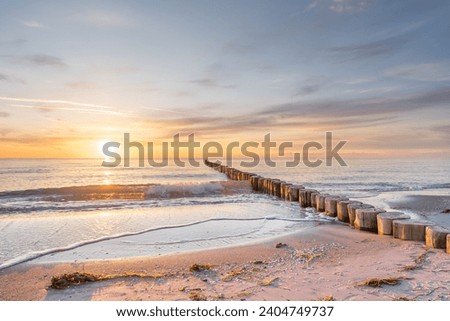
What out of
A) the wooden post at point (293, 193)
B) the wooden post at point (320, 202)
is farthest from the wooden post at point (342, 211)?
the wooden post at point (293, 193)

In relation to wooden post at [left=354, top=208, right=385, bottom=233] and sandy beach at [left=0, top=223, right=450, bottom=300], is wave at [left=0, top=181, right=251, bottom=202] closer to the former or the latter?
wooden post at [left=354, top=208, right=385, bottom=233]

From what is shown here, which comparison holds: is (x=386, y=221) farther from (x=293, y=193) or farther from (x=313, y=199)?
(x=293, y=193)

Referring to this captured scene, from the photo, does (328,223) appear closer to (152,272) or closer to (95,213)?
(152,272)

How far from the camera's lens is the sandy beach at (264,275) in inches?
142

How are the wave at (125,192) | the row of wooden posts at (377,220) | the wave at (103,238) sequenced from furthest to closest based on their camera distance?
the wave at (125,192), the row of wooden posts at (377,220), the wave at (103,238)

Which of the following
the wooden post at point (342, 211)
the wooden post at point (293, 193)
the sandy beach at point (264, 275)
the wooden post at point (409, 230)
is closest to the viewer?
the sandy beach at point (264, 275)

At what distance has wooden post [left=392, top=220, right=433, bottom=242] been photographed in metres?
5.72

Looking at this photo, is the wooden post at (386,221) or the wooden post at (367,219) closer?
the wooden post at (386,221)

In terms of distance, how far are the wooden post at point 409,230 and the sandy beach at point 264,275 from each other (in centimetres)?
19

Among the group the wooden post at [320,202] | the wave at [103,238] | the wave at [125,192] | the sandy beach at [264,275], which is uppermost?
the wooden post at [320,202]

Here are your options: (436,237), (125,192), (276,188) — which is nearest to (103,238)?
(436,237)

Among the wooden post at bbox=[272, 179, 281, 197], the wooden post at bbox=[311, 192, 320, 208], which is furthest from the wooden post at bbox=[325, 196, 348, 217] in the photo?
the wooden post at bbox=[272, 179, 281, 197]

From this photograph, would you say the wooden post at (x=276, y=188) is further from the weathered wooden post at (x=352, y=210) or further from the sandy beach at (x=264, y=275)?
the sandy beach at (x=264, y=275)
